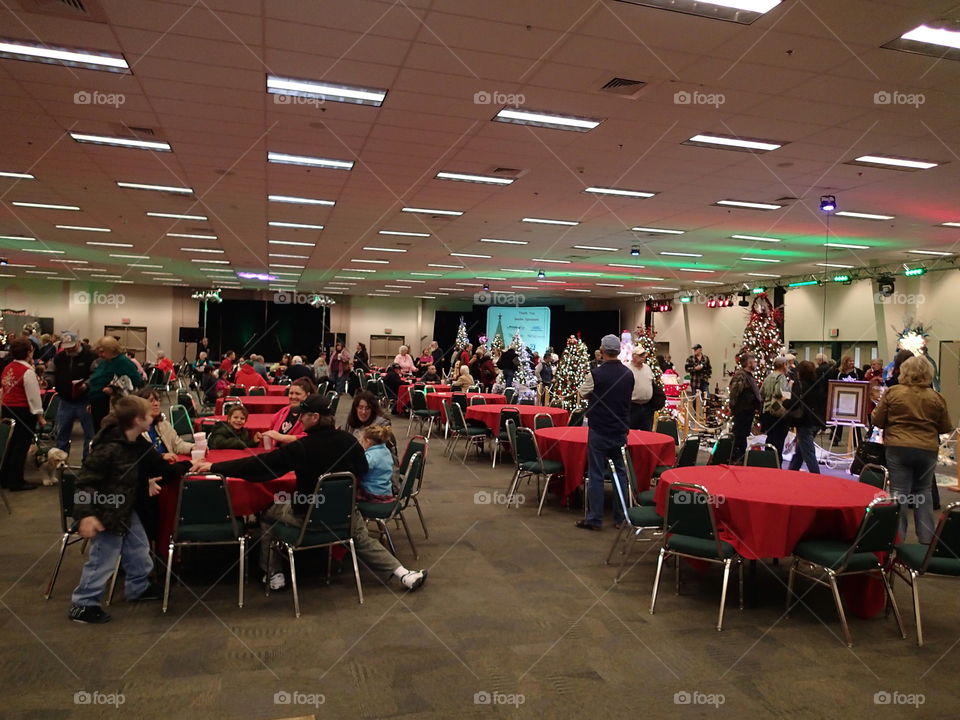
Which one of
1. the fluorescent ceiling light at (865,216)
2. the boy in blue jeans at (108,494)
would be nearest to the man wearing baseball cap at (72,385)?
the boy in blue jeans at (108,494)

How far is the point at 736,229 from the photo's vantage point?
41.3 ft

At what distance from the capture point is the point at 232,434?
5.70 m

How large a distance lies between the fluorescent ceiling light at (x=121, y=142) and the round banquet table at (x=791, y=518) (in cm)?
657

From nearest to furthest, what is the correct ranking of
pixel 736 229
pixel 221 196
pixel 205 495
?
pixel 205 495
pixel 221 196
pixel 736 229

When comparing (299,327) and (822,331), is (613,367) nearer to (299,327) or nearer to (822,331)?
(822,331)

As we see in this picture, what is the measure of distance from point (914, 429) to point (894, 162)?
3.88 metres

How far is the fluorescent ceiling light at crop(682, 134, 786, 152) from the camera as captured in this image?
7176 mm

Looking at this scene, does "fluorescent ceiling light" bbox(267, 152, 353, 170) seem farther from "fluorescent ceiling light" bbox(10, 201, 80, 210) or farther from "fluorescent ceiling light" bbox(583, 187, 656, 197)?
"fluorescent ceiling light" bbox(10, 201, 80, 210)

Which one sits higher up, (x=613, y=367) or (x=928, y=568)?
(x=613, y=367)

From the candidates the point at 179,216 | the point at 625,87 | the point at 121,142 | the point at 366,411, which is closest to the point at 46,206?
the point at 179,216

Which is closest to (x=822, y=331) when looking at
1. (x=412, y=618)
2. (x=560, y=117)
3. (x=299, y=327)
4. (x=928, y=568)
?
(x=560, y=117)

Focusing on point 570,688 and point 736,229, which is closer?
point 570,688

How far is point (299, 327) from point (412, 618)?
98.3 ft

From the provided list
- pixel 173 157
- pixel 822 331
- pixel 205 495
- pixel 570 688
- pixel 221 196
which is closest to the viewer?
pixel 570 688
